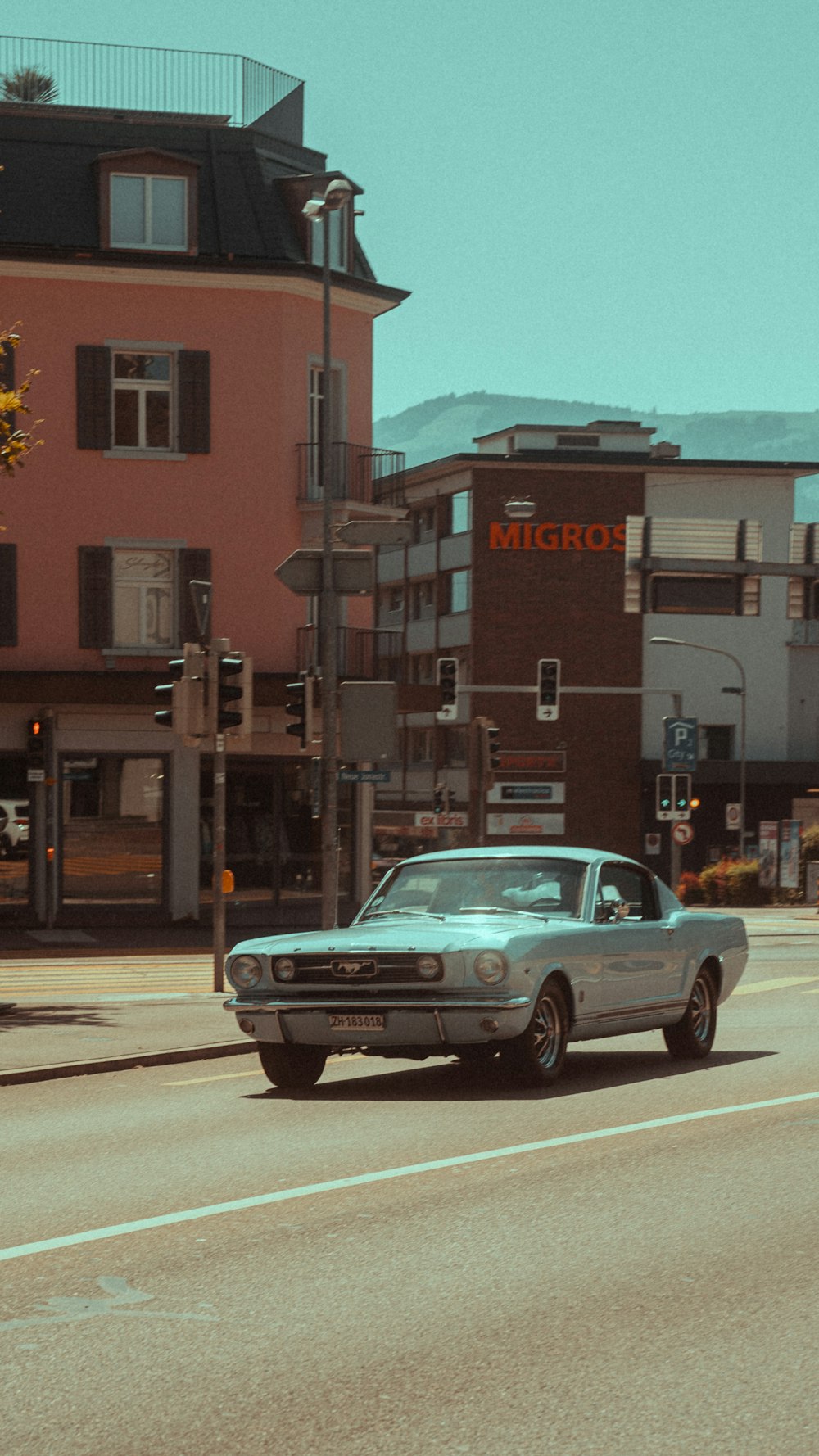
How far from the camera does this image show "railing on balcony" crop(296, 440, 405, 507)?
116 feet

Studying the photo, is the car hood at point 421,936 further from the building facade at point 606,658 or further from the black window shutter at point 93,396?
the building facade at point 606,658

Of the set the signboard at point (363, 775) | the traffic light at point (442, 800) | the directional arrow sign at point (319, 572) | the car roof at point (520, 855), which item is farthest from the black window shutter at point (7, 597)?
the car roof at point (520, 855)

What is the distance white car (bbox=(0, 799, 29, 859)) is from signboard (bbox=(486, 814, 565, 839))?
130 ft

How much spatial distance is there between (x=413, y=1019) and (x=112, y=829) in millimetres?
22903

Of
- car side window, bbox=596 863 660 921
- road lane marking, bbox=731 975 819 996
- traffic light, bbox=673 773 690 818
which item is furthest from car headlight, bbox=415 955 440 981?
traffic light, bbox=673 773 690 818

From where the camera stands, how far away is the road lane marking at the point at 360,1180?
7527 mm

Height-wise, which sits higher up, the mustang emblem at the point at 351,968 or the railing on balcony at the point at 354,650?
the railing on balcony at the point at 354,650

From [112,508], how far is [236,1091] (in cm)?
2312

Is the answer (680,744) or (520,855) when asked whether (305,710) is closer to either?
(520,855)

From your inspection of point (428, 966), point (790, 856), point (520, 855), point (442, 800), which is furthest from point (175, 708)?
point (790, 856)

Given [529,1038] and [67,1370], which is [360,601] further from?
[67,1370]

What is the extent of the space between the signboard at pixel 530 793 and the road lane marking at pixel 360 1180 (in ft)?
198

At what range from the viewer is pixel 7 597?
111 ft

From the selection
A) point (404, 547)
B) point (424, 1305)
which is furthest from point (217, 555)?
point (404, 547)
